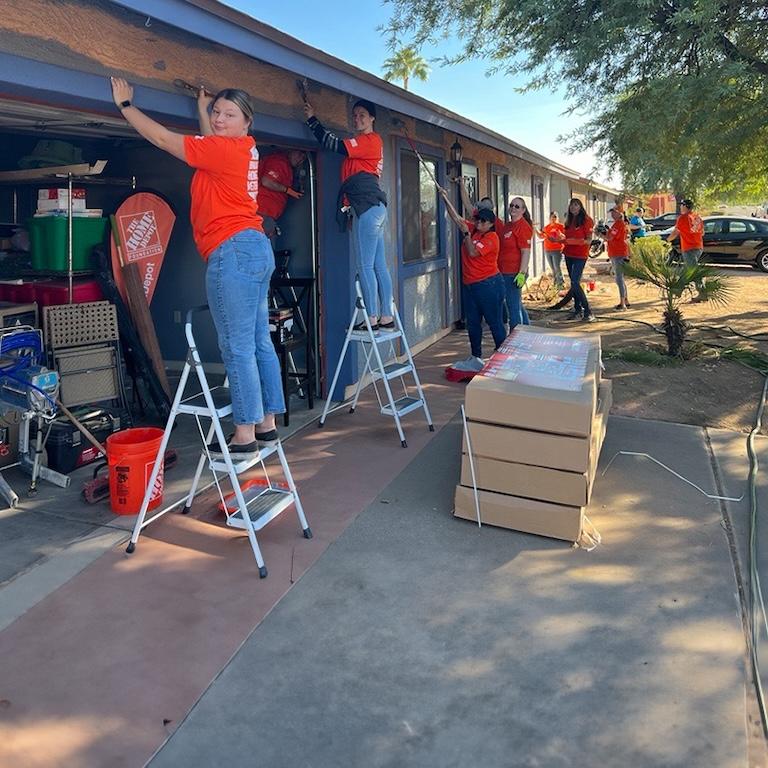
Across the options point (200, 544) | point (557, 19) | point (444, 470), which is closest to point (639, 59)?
point (557, 19)

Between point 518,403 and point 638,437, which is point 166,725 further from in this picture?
point 638,437

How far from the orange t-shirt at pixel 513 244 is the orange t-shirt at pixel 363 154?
10.2ft

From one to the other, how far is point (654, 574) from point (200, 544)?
231 cm

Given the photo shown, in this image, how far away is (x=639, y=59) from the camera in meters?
8.01

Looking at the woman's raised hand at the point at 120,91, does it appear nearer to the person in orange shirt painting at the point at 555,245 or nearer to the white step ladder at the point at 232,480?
the white step ladder at the point at 232,480

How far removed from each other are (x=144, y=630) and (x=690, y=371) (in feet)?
20.7

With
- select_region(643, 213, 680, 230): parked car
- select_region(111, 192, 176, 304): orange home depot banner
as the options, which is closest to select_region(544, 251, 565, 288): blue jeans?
select_region(111, 192, 176, 304): orange home depot banner

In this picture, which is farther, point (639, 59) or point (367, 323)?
point (639, 59)

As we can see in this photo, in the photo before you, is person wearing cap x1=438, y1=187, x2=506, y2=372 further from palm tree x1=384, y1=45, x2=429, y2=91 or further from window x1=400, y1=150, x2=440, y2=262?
palm tree x1=384, y1=45, x2=429, y2=91

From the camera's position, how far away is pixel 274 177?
6309mm

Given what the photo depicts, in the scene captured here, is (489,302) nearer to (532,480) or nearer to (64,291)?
(532,480)

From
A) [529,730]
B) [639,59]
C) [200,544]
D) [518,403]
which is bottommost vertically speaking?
[529,730]

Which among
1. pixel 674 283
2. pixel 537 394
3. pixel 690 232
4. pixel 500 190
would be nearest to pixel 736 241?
pixel 690 232

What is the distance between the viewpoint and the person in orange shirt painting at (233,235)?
337 centimetres
